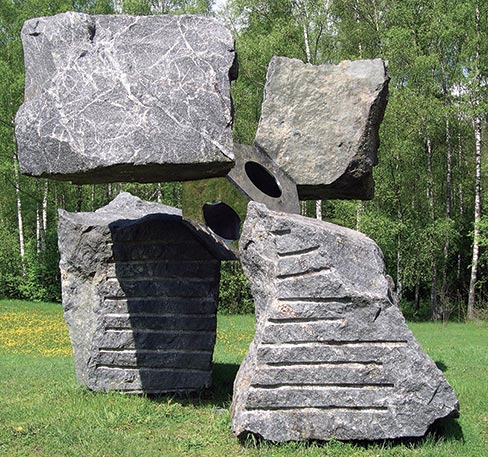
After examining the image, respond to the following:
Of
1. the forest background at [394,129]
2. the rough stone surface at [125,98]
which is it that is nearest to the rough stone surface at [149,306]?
the rough stone surface at [125,98]

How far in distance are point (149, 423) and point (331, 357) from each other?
188 cm

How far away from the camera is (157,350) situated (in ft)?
22.5

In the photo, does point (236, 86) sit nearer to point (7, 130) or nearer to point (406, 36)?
point (406, 36)

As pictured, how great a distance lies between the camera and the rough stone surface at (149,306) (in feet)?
22.4

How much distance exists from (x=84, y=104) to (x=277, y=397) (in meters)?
2.73

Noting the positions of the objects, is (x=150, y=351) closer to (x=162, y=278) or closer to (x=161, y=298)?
(x=161, y=298)

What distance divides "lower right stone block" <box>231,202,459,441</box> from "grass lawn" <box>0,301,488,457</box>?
0.64 ft

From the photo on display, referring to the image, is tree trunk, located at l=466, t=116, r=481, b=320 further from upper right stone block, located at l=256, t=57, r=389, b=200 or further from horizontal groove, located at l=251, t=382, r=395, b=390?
horizontal groove, located at l=251, t=382, r=395, b=390

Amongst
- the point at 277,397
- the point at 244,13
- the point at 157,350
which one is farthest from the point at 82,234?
the point at 244,13

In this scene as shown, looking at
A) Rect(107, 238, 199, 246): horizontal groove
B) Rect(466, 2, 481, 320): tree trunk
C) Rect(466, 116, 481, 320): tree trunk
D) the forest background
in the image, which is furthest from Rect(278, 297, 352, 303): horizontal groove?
Rect(466, 116, 481, 320): tree trunk

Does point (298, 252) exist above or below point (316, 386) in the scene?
above

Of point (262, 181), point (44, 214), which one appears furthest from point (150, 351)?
point (44, 214)

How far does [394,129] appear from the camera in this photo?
18031mm

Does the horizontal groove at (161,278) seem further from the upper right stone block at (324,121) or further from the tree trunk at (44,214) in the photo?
the tree trunk at (44,214)
